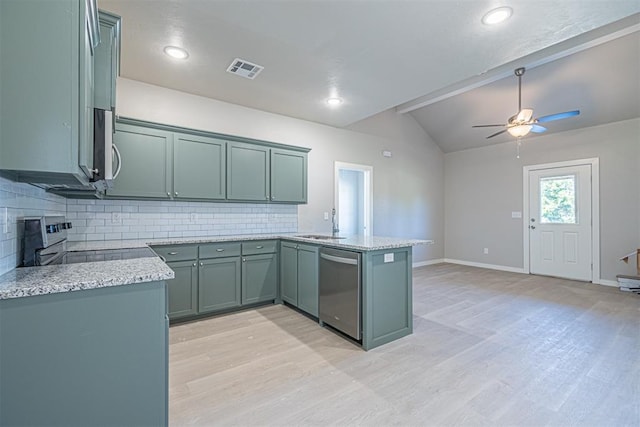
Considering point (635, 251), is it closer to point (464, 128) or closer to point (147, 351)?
point (464, 128)

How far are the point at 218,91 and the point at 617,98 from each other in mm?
5905

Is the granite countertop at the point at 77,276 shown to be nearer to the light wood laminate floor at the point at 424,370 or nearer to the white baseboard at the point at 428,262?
the light wood laminate floor at the point at 424,370

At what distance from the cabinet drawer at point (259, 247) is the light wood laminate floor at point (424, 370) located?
0.75 meters

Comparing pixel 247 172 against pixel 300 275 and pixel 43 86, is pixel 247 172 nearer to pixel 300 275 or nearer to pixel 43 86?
pixel 300 275

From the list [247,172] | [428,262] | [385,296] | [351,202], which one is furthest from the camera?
[351,202]

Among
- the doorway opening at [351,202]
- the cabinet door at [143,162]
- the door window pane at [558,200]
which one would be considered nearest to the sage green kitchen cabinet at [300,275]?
the cabinet door at [143,162]

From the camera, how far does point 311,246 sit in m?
3.35

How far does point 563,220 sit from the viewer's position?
551 cm

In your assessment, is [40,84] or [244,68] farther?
[244,68]

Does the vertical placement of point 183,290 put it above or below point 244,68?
below

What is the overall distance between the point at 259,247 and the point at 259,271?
308 mm

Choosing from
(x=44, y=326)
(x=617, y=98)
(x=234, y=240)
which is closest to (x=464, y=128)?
(x=617, y=98)

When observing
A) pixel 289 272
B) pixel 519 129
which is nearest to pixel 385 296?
pixel 289 272

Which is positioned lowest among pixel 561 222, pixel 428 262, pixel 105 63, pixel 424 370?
pixel 424 370
